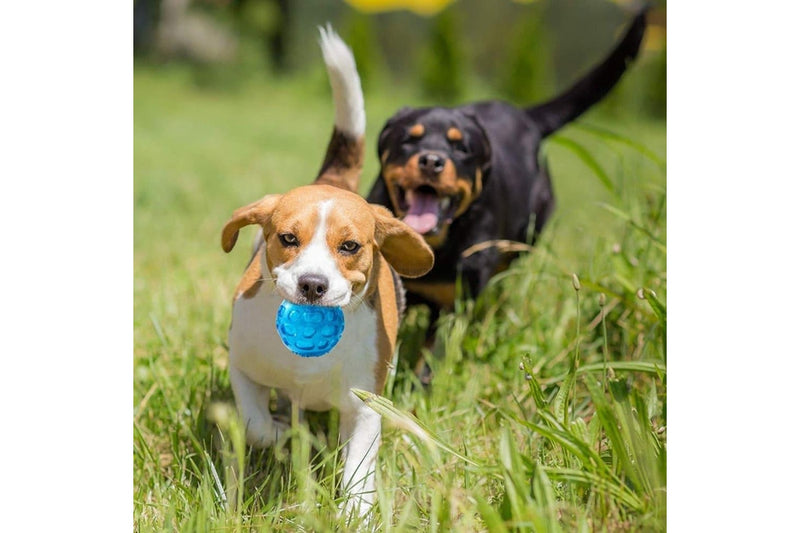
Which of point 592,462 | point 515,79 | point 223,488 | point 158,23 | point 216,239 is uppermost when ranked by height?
point 158,23

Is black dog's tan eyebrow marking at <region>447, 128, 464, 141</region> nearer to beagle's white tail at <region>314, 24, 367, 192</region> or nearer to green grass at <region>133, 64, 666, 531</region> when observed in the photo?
beagle's white tail at <region>314, 24, 367, 192</region>

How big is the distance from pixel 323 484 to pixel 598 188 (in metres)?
4.96

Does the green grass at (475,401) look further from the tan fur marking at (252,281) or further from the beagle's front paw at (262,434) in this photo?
the tan fur marking at (252,281)

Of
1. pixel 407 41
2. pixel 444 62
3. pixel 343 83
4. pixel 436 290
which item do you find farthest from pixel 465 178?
pixel 407 41

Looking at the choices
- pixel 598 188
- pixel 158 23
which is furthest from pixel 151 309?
pixel 158 23

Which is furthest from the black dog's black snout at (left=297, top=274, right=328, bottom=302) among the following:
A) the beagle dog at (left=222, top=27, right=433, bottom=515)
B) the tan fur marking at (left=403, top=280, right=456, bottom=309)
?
the tan fur marking at (left=403, top=280, right=456, bottom=309)

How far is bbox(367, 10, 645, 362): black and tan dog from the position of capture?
116 inches

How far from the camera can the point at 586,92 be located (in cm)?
381

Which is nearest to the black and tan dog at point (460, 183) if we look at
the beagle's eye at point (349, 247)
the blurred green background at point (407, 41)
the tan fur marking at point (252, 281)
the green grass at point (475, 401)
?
the green grass at point (475, 401)

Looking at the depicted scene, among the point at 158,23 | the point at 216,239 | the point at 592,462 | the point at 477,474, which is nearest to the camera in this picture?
the point at 592,462

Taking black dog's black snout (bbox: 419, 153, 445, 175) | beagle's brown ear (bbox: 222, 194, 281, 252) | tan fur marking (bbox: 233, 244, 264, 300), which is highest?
black dog's black snout (bbox: 419, 153, 445, 175)

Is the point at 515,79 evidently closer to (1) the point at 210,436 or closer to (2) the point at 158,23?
(2) the point at 158,23

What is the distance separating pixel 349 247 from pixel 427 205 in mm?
1002

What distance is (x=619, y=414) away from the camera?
1.96 m
